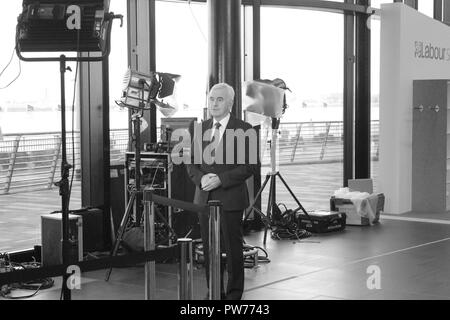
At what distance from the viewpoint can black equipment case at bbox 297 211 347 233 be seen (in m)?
7.89

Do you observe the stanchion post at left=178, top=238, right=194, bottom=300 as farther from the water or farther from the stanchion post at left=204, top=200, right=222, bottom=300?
the water

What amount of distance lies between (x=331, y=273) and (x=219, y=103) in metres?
1.84

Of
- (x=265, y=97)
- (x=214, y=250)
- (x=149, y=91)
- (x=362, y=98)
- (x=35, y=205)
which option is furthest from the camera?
(x=362, y=98)

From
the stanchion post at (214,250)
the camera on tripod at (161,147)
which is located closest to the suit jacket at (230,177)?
the stanchion post at (214,250)

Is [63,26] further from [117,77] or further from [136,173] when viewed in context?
[117,77]

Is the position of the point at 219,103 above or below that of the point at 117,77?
below

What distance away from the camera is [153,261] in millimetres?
3510

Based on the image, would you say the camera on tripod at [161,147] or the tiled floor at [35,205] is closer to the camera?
the camera on tripod at [161,147]

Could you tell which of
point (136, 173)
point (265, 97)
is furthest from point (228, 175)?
point (265, 97)

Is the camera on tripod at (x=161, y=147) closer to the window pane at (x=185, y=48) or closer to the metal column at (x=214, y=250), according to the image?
the window pane at (x=185, y=48)

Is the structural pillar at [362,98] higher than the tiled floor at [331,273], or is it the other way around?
the structural pillar at [362,98]

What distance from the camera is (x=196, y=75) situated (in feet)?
25.9

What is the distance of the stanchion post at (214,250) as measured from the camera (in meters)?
3.78
